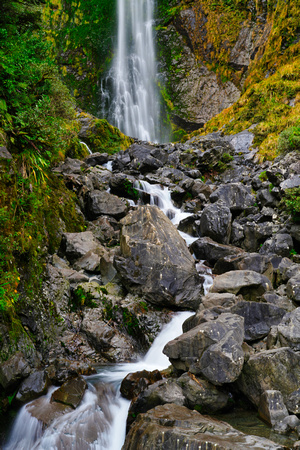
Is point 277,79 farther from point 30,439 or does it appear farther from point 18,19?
point 30,439

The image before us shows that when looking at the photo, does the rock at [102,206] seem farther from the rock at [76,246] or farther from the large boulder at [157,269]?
the large boulder at [157,269]

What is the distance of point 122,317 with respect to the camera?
844 centimetres

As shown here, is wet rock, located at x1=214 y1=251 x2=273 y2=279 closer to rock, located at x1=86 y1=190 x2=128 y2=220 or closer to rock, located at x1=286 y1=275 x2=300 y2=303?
rock, located at x1=286 y1=275 x2=300 y2=303

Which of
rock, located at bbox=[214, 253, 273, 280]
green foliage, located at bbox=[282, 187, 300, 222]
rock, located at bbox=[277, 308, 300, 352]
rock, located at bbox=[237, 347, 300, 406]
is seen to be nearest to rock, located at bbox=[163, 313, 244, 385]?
rock, located at bbox=[237, 347, 300, 406]

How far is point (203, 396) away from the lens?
17.5ft

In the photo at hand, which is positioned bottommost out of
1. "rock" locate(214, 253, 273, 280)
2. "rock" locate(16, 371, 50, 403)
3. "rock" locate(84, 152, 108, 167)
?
"rock" locate(16, 371, 50, 403)

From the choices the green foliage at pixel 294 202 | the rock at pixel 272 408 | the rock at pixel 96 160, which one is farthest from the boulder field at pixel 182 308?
the rock at pixel 96 160

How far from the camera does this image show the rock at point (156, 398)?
5270 mm

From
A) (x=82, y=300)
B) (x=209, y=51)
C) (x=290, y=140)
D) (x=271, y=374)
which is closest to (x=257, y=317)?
(x=271, y=374)

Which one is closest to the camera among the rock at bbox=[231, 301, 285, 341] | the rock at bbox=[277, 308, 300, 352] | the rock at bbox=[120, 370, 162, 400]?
the rock at bbox=[277, 308, 300, 352]

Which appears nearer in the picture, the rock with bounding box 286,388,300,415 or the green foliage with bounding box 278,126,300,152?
the rock with bounding box 286,388,300,415

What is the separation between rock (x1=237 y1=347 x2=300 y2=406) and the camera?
5207 millimetres

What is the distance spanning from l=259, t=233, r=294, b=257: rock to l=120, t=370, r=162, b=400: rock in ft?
25.1

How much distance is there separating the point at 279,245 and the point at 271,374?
743 cm
